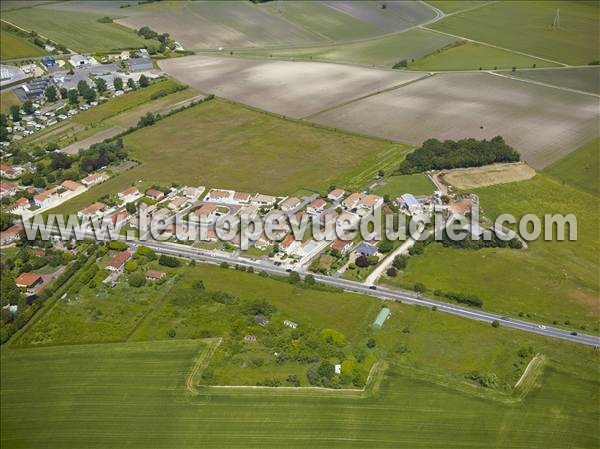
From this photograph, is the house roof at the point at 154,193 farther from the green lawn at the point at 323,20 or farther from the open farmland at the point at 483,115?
the green lawn at the point at 323,20

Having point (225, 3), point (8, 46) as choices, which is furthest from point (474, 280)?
point (225, 3)

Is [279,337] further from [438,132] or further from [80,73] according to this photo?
[80,73]

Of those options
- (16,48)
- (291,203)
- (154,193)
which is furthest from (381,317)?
(16,48)

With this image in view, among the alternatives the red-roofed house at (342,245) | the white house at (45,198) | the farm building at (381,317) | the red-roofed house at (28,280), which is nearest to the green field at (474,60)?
the red-roofed house at (342,245)

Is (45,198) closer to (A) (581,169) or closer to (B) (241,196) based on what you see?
(B) (241,196)

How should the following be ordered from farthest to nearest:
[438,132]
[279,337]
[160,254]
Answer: [438,132]
[160,254]
[279,337]
